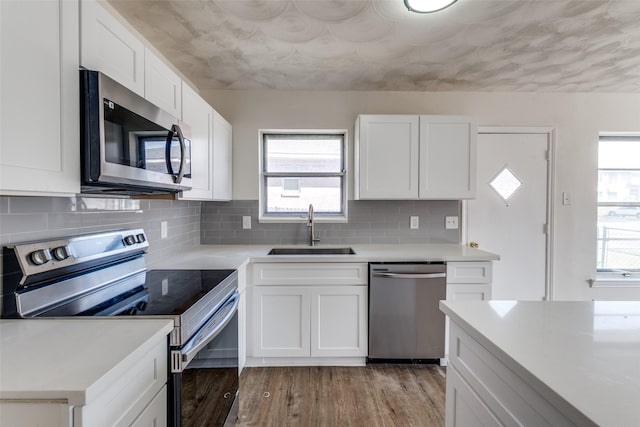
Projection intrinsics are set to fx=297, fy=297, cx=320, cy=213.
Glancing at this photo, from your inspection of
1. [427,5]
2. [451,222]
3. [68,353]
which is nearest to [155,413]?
[68,353]

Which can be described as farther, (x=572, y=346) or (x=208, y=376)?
(x=208, y=376)

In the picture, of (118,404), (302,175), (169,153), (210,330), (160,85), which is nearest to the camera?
(118,404)

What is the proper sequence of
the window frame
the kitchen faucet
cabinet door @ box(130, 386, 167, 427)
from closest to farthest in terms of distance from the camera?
cabinet door @ box(130, 386, 167, 427) < the kitchen faucet < the window frame

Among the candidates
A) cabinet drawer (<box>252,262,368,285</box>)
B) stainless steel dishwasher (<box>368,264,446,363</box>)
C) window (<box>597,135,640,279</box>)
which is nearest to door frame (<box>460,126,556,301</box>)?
window (<box>597,135,640,279</box>)

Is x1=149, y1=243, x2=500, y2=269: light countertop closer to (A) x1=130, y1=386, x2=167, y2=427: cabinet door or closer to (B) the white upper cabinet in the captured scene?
(B) the white upper cabinet

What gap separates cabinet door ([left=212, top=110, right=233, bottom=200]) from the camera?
2.36 m

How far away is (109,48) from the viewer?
3.71ft

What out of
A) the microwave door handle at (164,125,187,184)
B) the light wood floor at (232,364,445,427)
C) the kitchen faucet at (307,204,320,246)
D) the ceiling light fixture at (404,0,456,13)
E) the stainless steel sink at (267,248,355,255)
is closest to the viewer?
the microwave door handle at (164,125,187,184)

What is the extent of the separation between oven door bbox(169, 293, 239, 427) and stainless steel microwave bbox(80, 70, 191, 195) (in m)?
0.64

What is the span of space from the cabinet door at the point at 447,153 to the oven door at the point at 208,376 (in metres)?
1.89

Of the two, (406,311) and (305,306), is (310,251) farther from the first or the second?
(406,311)

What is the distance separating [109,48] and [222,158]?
1418 millimetres

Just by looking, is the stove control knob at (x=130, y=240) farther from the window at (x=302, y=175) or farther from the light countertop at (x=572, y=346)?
the light countertop at (x=572, y=346)

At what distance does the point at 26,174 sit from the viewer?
0.80 metres
